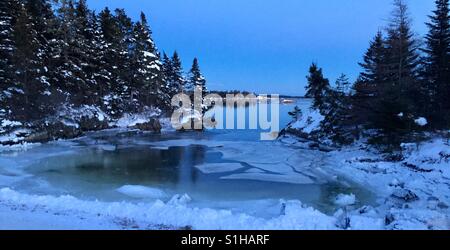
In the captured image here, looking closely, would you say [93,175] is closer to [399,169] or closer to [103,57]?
[399,169]

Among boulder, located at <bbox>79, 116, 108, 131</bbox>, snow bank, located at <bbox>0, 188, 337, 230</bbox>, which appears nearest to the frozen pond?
snow bank, located at <bbox>0, 188, 337, 230</bbox>

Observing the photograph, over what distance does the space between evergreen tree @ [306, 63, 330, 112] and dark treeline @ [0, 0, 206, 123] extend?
27.1 m

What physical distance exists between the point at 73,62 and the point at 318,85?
2959 centimetres

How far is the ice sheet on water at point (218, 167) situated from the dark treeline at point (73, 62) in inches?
829

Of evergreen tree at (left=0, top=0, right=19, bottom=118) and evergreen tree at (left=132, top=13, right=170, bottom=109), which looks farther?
evergreen tree at (left=132, top=13, right=170, bottom=109)

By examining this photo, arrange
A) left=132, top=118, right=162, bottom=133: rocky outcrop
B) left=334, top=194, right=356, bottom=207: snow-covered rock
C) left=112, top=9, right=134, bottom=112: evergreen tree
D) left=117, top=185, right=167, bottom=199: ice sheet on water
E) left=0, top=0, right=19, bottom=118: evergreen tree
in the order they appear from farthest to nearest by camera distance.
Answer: left=112, top=9, right=134, bottom=112: evergreen tree, left=132, top=118, right=162, bottom=133: rocky outcrop, left=0, top=0, right=19, bottom=118: evergreen tree, left=117, top=185, right=167, bottom=199: ice sheet on water, left=334, top=194, right=356, bottom=207: snow-covered rock

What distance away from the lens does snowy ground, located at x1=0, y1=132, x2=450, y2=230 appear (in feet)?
37.0

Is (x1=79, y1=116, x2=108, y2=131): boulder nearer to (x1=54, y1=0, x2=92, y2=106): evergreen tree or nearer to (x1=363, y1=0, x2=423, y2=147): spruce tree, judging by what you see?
(x1=54, y1=0, x2=92, y2=106): evergreen tree

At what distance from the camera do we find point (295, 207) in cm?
1302

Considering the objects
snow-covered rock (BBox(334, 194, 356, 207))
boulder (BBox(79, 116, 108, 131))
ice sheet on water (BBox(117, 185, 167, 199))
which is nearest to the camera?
snow-covered rock (BBox(334, 194, 356, 207))

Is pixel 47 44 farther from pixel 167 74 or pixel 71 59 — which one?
pixel 167 74

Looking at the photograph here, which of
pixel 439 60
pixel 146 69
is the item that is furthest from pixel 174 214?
pixel 146 69
